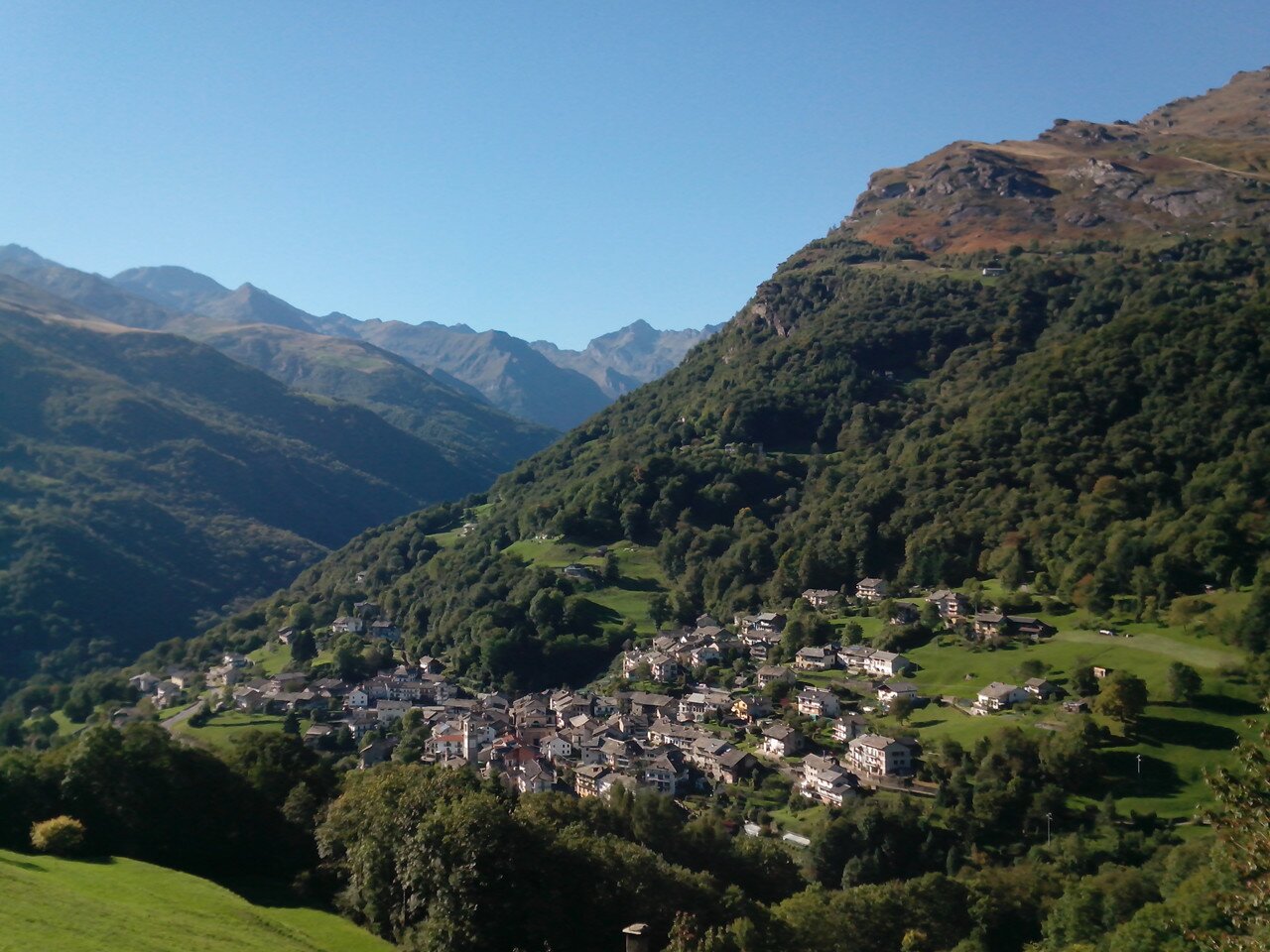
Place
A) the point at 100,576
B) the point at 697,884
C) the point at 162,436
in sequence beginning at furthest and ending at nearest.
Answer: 1. the point at 162,436
2. the point at 100,576
3. the point at 697,884

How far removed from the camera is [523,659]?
75562 millimetres

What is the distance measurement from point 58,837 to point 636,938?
14.8 meters

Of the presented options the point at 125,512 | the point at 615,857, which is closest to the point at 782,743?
the point at 615,857

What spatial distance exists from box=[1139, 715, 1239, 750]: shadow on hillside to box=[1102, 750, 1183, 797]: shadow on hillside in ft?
5.27

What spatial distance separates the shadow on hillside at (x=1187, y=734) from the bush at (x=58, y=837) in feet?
130

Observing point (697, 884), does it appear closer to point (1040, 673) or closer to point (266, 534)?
point (1040, 673)

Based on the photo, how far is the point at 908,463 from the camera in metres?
83.4

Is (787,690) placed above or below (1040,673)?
below

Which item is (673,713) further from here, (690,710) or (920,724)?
(920,724)

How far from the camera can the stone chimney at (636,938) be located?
19406 millimetres

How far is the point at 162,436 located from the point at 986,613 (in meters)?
151

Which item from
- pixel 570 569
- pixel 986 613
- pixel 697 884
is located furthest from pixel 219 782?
pixel 570 569

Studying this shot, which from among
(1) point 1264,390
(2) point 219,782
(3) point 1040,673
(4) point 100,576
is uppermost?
(1) point 1264,390

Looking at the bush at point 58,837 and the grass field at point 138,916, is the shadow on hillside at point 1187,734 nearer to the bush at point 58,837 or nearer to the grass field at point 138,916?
the grass field at point 138,916
